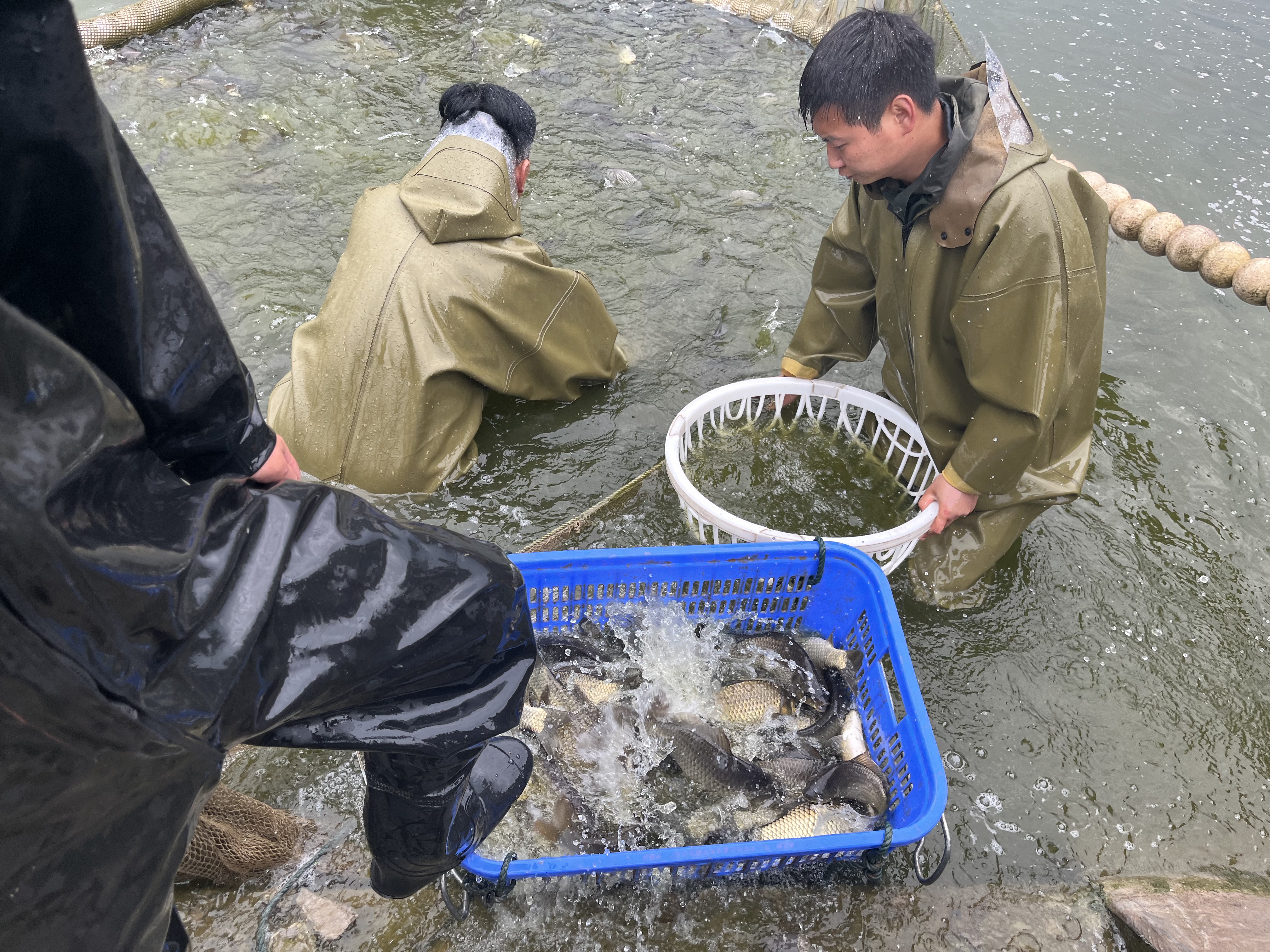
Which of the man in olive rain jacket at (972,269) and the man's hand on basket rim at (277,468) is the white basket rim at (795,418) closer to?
the man in olive rain jacket at (972,269)

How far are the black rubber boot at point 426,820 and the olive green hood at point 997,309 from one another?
80.7 inches

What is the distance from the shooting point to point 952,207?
277cm

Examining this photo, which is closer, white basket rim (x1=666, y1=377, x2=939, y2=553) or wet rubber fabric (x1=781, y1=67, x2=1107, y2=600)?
wet rubber fabric (x1=781, y1=67, x2=1107, y2=600)

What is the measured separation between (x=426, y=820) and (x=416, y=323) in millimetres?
2191

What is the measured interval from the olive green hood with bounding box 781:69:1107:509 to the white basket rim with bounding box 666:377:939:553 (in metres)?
0.14

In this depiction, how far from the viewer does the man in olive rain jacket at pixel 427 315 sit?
3410 millimetres

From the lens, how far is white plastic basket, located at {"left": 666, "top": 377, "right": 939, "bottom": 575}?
9.46ft

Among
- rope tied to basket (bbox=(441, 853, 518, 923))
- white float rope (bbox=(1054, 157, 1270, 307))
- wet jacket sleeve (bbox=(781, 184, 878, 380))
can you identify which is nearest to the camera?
rope tied to basket (bbox=(441, 853, 518, 923))

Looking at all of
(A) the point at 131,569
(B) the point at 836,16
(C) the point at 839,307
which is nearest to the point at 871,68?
(C) the point at 839,307

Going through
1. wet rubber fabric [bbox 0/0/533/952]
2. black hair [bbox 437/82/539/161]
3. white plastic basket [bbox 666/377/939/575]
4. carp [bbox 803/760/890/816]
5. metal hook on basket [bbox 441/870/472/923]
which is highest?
wet rubber fabric [bbox 0/0/533/952]

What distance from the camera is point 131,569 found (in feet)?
3.26

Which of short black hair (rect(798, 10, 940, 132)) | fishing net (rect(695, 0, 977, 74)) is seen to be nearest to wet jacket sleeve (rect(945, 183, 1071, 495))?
short black hair (rect(798, 10, 940, 132))

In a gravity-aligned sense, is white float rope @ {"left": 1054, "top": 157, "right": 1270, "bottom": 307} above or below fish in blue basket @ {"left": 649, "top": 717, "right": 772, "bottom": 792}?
above

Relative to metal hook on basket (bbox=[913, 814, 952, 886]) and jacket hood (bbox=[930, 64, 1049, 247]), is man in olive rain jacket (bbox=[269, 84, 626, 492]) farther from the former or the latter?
metal hook on basket (bbox=[913, 814, 952, 886])
